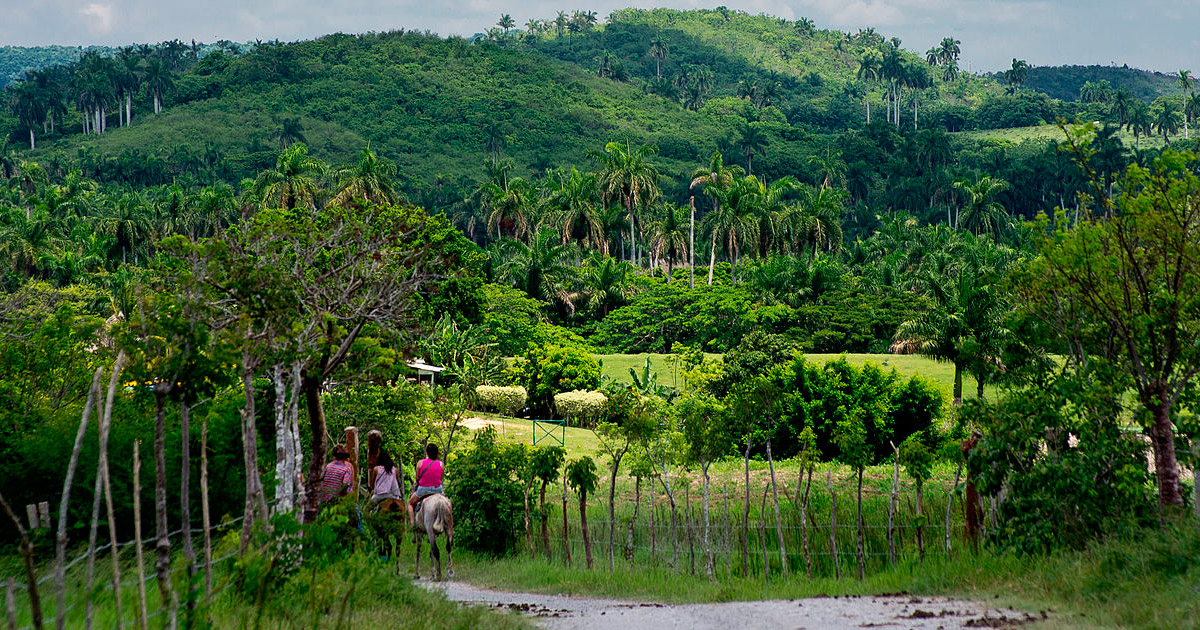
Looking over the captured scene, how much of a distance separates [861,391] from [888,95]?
167 meters

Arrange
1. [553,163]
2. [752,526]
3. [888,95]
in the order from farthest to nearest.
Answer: [888,95] → [553,163] → [752,526]

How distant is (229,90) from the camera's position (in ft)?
550

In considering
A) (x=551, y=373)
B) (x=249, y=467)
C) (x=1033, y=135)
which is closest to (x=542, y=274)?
(x=551, y=373)

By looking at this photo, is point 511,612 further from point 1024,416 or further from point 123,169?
point 123,169

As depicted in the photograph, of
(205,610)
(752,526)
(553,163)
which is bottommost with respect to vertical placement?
(752,526)

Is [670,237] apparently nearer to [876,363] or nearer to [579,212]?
[579,212]

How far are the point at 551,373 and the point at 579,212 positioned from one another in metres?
31.9

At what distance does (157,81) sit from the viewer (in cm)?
16025

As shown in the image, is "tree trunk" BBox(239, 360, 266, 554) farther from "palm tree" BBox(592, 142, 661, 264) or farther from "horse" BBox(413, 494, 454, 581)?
"palm tree" BBox(592, 142, 661, 264)

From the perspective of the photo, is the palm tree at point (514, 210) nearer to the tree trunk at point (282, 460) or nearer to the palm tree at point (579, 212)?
the palm tree at point (579, 212)

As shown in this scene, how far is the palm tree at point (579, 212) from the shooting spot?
72.6 meters

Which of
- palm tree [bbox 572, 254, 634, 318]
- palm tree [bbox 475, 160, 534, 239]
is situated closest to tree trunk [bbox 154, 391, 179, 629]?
palm tree [bbox 572, 254, 634, 318]

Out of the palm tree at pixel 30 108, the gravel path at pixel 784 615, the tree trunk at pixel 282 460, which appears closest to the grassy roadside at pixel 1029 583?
the gravel path at pixel 784 615

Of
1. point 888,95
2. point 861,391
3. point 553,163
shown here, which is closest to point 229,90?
point 553,163
